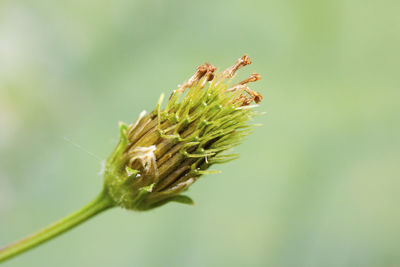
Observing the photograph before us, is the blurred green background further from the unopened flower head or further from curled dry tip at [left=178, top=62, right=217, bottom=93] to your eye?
curled dry tip at [left=178, top=62, right=217, bottom=93]

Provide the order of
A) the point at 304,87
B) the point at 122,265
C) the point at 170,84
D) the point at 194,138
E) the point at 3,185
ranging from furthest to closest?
the point at 304,87 < the point at 170,84 < the point at 3,185 < the point at 122,265 < the point at 194,138

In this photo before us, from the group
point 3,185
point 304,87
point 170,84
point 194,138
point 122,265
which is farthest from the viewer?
point 304,87

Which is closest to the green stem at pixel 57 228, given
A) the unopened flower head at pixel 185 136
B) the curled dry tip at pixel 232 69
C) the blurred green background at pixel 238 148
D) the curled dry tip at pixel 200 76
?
the unopened flower head at pixel 185 136

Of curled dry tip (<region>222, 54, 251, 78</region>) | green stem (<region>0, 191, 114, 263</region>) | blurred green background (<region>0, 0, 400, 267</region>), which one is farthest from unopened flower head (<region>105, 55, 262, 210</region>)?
blurred green background (<region>0, 0, 400, 267</region>)

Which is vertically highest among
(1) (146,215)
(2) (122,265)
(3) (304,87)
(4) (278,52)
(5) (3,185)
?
(4) (278,52)

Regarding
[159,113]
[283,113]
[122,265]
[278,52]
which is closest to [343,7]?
[278,52]

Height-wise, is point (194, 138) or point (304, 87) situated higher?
point (304, 87)

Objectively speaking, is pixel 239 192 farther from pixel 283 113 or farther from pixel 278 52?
pixel 278 52

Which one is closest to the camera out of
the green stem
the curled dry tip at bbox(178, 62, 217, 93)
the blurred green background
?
the green stem
